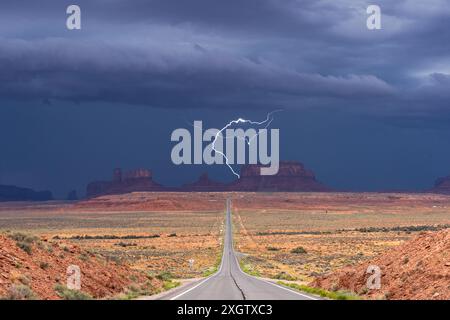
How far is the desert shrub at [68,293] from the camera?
2253 cm

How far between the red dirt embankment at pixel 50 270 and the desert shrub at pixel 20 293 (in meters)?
0.10

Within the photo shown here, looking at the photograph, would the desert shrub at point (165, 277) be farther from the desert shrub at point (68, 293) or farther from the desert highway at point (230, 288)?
the desert shrub at point (68, 293)

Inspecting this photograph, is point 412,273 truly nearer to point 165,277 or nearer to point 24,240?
point 24,240

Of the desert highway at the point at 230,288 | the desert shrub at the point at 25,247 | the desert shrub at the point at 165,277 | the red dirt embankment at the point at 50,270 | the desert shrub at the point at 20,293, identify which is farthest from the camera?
the desert shrub at the point at 165,277

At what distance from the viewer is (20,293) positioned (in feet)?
66.1

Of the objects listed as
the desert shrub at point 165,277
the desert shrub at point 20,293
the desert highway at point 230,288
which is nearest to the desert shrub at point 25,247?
the desert shrub at point 20,293

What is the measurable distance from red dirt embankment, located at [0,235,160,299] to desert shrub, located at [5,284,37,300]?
0.10 meters

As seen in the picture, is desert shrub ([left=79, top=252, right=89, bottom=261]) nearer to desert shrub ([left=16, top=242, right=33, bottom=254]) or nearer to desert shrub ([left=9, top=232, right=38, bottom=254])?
desert shrub ([left=9, top=232, right=38, bottom=254])

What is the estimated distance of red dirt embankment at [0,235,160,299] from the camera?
22156 mm

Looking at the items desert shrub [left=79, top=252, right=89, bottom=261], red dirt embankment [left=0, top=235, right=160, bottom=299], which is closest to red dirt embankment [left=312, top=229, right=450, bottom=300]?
red dirt embankment [left=0, top=235, right=160, bottom=299]

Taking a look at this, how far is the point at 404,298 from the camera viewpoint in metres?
23.0
